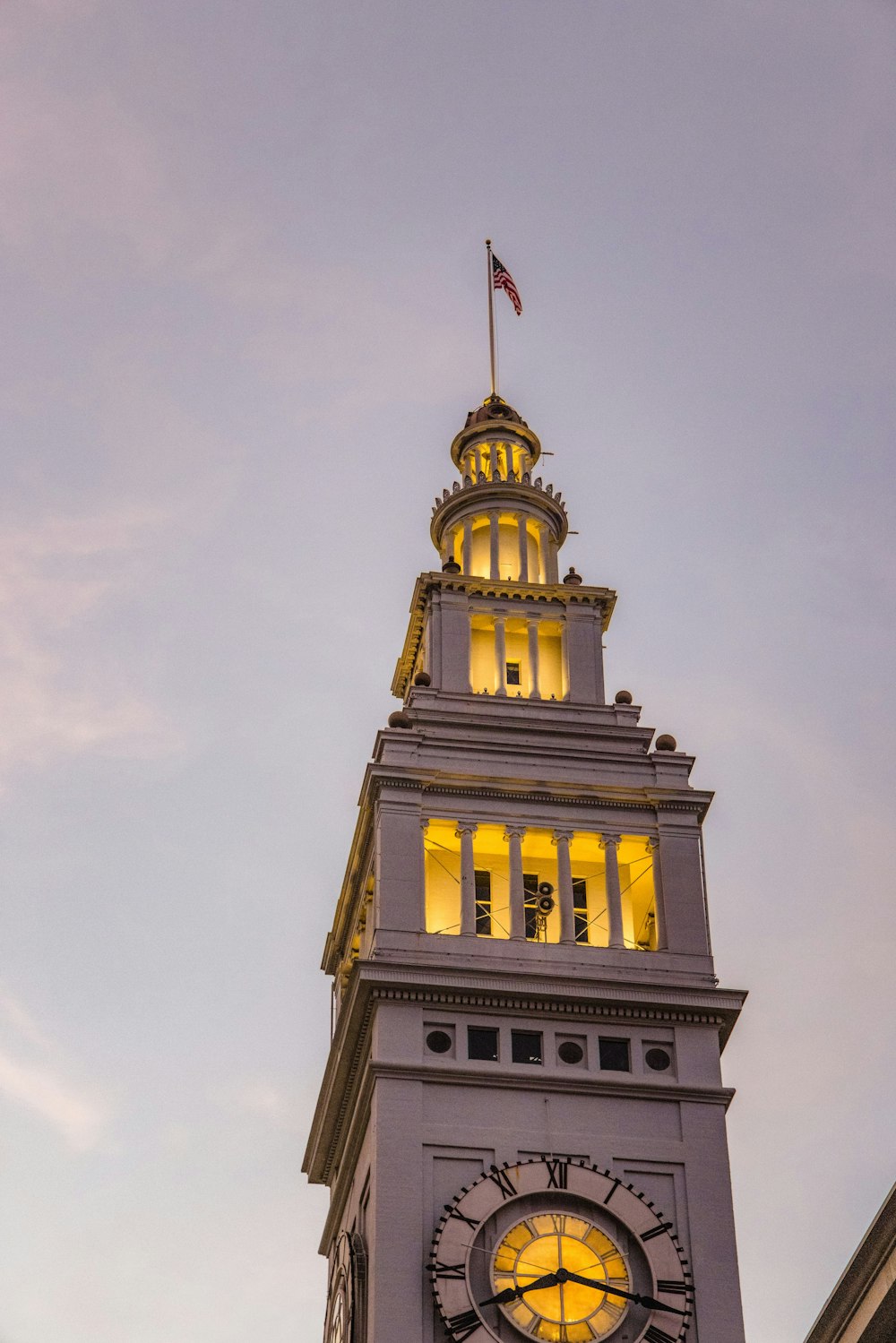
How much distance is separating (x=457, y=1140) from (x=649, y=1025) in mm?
6197

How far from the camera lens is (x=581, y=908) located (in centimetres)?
6003

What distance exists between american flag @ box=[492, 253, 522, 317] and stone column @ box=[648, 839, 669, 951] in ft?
78.9

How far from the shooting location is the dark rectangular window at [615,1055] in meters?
54.4

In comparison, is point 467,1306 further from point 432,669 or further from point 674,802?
point 432,669

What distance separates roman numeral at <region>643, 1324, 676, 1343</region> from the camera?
1937 inches

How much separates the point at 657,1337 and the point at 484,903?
13.8 m

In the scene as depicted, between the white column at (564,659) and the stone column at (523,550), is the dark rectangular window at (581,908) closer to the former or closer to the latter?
the white column at (564,659)

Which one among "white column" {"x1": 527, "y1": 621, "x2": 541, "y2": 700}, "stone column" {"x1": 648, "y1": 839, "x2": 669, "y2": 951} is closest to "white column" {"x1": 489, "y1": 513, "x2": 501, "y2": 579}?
"white column" {"x1": 527, "y1": 621, "x2": 541, "y2": 700}

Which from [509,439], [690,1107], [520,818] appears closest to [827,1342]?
[690,1107]

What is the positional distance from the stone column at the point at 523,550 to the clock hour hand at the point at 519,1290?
2378 cm

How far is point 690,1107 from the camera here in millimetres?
53719

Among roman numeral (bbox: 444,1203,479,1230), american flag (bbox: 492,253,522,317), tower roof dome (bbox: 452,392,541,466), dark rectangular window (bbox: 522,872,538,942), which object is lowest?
roman numeral (bbox: 444,1203,479,1230)

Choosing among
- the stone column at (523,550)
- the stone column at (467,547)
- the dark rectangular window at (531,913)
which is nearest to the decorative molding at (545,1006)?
the dark rectangular window at (531,913)

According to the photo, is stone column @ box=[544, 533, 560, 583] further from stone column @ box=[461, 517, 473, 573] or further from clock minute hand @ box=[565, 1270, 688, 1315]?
clock minute hand @ box=[565, 1270, 688, 1315]
